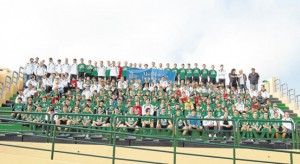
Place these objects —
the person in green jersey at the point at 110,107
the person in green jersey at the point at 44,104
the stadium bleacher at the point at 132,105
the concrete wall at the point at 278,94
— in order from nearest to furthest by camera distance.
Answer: the stadium bleacher at the point at 132,105 → the person in green jersey at the point at 110,107 → the person in green jersey at the point at 44,104 → the concrete wall at the point at 278,94

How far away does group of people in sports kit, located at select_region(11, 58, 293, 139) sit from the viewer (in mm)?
12266

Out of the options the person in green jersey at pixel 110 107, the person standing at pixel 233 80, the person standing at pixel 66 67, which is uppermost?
the person standing at pixel 66 67

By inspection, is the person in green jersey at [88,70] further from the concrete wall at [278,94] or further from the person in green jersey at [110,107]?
the concrete wall at [278,94]

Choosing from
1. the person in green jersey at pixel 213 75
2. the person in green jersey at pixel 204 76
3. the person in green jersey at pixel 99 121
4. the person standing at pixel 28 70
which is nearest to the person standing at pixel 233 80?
the person in green jersey at pixel 213 75

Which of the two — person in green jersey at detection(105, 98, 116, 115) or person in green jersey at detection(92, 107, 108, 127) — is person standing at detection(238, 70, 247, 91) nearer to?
person in green jersey at detection(105, 98, 116, 115)

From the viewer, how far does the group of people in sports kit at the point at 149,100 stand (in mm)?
12266

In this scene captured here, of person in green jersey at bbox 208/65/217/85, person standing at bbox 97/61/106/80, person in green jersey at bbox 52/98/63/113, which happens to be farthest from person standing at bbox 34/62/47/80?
person in green jersey at bbox 208/65/217/85

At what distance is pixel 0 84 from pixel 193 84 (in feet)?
32.4

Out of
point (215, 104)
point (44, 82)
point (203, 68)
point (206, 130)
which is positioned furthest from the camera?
point (203, 68)

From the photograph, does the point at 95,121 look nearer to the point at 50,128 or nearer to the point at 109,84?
the point at 50,128

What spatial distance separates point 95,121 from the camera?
41.2 feet

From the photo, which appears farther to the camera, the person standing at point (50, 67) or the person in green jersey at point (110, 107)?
the person standing at point (50, 67)

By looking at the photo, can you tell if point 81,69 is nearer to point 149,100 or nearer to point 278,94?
point 149,100

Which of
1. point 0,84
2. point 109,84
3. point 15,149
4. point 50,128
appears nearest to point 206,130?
point 50,128
